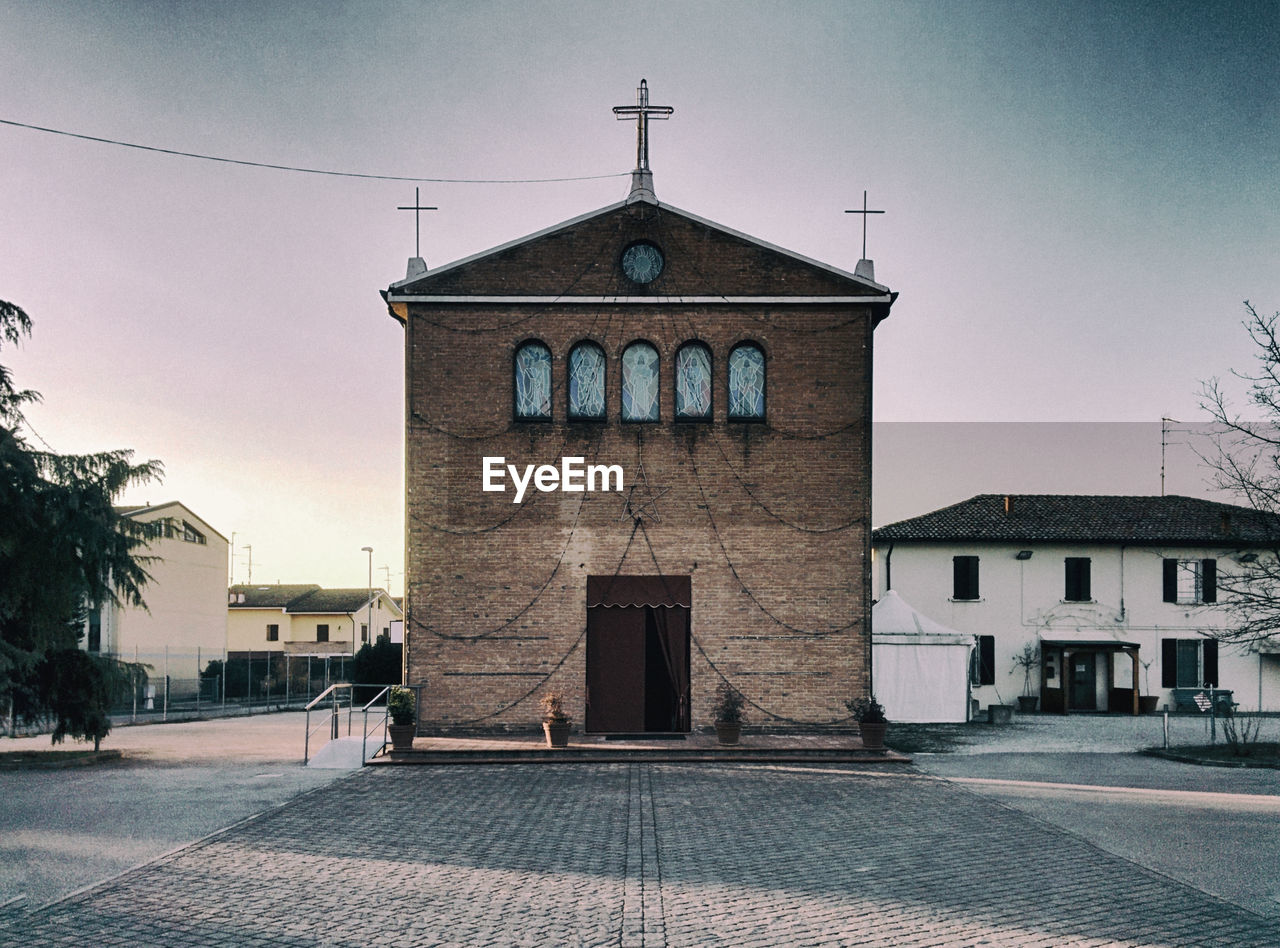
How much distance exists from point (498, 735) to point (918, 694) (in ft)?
33.8

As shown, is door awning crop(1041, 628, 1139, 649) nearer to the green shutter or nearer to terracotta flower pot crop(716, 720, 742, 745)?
the green shutter

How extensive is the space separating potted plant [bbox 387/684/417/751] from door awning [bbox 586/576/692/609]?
3321 millimetres

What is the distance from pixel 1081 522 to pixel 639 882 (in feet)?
86.7

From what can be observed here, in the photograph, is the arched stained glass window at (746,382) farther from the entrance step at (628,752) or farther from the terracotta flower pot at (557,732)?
the terracotta flower pot at (557,732)

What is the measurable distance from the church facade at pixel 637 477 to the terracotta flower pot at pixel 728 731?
1427 mm

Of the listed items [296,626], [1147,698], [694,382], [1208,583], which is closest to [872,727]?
[694,382]

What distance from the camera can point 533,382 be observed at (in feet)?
60.6

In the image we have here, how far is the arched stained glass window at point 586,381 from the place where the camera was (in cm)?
1850

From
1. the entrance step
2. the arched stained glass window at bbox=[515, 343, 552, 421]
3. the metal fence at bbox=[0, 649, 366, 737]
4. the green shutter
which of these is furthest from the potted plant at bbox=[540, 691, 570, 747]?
the green shutter

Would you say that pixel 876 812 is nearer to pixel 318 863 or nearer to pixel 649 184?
pixel 318 863

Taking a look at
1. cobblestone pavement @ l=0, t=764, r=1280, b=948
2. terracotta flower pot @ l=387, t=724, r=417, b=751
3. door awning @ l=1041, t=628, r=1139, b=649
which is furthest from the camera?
door awning @ l=1041, t=628, r=1139, b=649

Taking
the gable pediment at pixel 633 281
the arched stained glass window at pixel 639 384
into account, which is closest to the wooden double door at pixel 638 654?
the arched stained glass window at pixel 639 384

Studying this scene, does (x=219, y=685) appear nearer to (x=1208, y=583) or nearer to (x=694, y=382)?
(x=694, y=382)

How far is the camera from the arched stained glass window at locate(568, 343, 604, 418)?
728 inches
